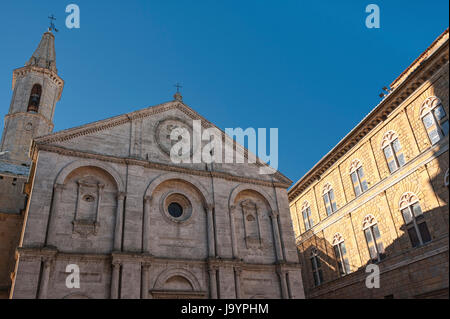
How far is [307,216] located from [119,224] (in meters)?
19.3

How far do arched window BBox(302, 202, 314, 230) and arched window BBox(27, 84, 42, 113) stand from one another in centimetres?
2647

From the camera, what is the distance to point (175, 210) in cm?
2084

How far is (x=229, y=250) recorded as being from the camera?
20078mm

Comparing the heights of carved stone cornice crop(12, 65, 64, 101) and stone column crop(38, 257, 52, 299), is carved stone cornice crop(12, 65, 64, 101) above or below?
above

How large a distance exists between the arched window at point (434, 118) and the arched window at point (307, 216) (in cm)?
1405

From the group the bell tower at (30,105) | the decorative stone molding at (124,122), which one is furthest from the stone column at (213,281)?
the bell tower at (30,105)

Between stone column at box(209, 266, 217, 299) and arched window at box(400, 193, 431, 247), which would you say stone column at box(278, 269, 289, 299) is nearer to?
stone column at box(209, 266, 217, 299)

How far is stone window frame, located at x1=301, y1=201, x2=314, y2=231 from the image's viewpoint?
31.8 m

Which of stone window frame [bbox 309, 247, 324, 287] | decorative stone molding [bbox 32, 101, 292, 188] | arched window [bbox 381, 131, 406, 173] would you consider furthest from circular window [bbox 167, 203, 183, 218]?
stone window frame [bbox 309, 247, 324, 287]
